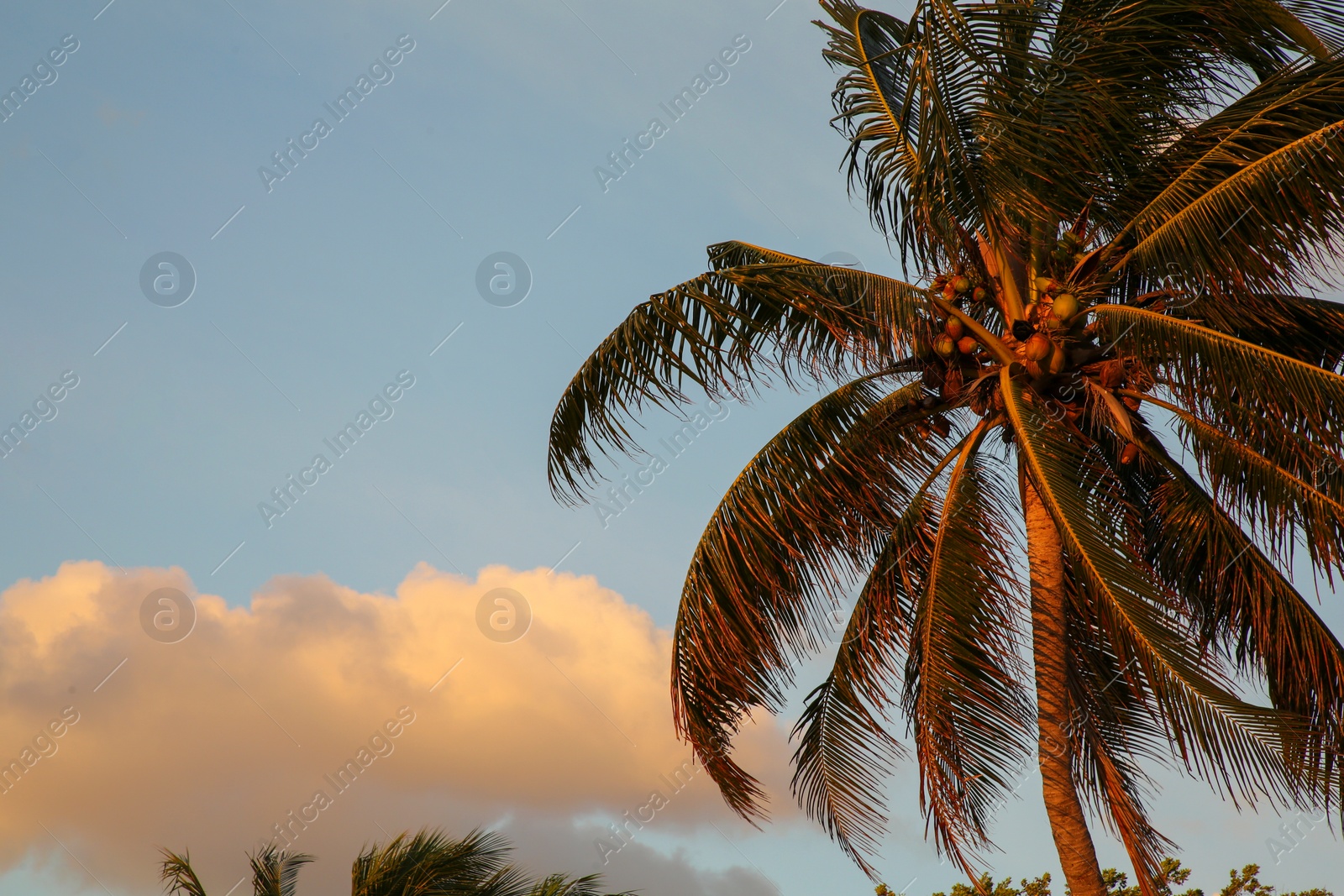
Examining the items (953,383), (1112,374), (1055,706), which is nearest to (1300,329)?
(1112,374)

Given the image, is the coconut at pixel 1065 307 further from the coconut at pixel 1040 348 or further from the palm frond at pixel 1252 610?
the palm frond at pixel 1252 610

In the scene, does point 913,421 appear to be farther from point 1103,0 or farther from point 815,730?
point 1103,0

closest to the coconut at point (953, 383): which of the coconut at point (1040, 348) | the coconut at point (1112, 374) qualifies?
the coconut at point (1040, 348)

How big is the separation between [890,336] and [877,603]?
2.24m

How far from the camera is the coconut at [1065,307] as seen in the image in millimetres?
8891

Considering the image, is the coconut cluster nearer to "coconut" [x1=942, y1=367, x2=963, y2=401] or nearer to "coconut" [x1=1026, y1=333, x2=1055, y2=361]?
"coconut" [x1=942, y1=367, x2=963, y2=401]

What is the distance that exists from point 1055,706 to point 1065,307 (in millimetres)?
2908

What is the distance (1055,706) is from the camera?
28.0 ft

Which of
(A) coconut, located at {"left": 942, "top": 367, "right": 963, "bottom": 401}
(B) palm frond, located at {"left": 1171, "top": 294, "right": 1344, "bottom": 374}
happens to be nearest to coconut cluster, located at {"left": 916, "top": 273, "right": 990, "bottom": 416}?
(A) coconut, located at {"left": 942, "top": 367, "right": 963, "bottom": 401}

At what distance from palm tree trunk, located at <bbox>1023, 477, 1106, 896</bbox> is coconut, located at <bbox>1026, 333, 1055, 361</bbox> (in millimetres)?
976

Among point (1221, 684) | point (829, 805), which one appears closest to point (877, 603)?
point (829, 805)

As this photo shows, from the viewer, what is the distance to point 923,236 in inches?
373

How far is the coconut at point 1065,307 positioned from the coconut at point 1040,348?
0.63 feet

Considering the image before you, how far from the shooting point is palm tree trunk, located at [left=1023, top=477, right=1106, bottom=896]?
8203 mm
